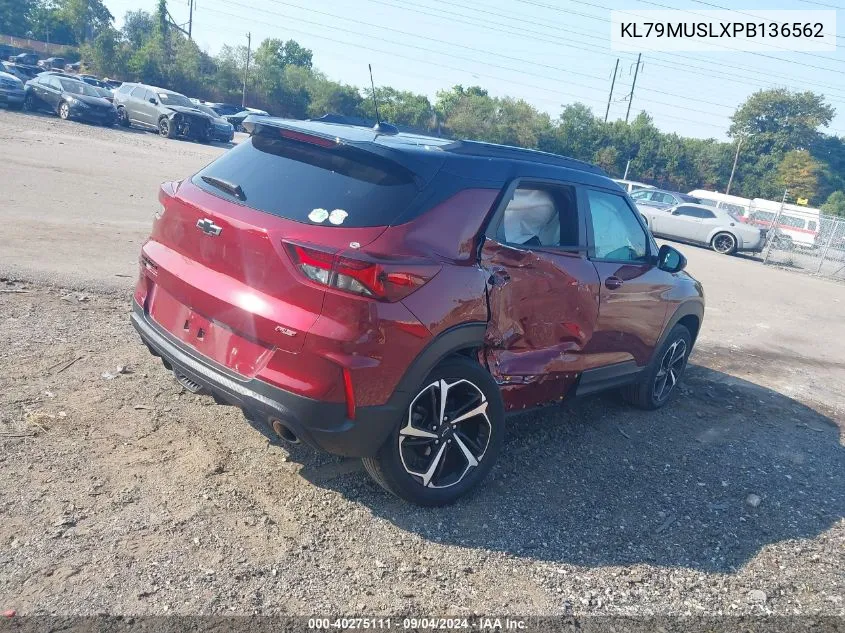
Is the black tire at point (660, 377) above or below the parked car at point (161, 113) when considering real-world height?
below

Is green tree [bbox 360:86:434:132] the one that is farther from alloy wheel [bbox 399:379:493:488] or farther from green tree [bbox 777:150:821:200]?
alloy wheel [bbox 399:379:493:488]

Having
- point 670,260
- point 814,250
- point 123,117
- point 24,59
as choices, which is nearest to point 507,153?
point 670,260

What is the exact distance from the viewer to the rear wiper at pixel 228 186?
367 centimetres

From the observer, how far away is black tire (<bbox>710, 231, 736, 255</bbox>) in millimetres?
23516

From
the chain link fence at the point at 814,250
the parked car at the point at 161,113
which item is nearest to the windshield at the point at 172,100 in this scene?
the parked car at the point at 161,113

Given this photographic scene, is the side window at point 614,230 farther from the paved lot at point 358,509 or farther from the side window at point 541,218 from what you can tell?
the paved lot at point 358,509

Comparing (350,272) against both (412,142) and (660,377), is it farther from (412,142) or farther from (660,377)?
(660,377)

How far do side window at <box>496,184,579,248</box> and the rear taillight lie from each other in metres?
0.90

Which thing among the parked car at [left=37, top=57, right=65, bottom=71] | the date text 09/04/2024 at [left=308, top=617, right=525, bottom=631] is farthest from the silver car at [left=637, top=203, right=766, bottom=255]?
the parked car at [left=37, top=57, right=65, bottom=71]

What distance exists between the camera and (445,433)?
3.78 m

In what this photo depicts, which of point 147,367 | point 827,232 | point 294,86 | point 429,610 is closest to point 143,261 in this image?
point 147,367

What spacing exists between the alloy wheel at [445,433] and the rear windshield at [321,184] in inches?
37.6

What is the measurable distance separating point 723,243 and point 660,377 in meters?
19.8

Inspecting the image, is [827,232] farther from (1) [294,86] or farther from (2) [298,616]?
(1) [294,86]
